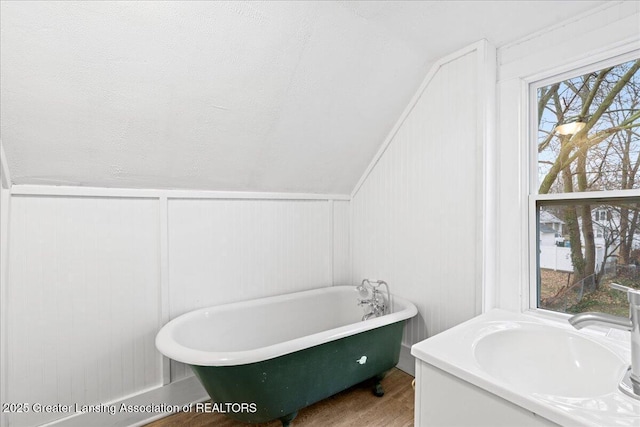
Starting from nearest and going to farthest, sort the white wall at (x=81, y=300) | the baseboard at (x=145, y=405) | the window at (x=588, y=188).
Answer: the window at (x=588, y=188) → the white wall at (x=81, y=300) → the baseboard at (x=145, y=405)

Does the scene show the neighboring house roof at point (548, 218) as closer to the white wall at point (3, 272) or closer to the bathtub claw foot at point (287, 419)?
the bathtub claw foot at point (287, 419)

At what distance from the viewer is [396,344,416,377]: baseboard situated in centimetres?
216

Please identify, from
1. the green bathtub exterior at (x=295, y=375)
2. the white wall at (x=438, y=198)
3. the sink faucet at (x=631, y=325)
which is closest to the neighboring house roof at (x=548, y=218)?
the white wall at (x=438, y=198)

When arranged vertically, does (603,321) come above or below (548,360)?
above

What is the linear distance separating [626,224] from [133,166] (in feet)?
7.91

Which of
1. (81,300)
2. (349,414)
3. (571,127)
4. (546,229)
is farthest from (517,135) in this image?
(81,300)

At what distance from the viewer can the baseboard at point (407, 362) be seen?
2.16 metres

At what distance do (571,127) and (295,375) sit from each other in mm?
1850

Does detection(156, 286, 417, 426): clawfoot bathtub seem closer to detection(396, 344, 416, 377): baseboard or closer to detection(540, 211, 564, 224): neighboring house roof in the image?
detection(396, 344, 416, 377): baseboard

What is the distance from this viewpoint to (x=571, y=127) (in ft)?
5.19

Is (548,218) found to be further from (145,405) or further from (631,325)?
(145,405)

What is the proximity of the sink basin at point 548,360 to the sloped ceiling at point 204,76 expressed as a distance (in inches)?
57.8

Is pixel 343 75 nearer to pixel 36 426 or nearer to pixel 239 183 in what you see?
pixel 239 183

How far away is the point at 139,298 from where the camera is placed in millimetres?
1798
